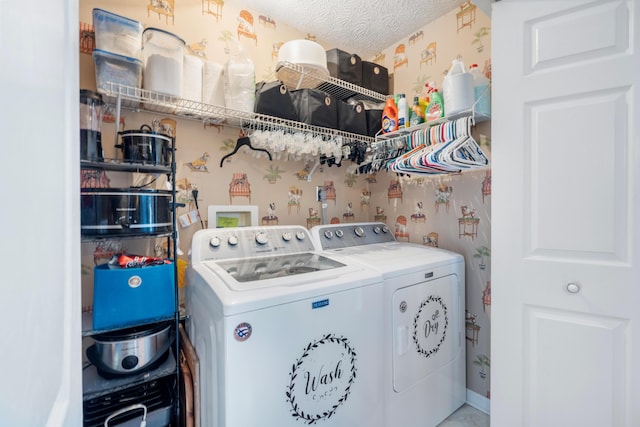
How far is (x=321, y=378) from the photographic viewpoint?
4.18 feet

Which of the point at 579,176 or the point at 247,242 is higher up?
the point at 579,176

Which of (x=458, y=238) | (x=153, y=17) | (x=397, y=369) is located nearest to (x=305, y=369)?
(x=397, y=369)

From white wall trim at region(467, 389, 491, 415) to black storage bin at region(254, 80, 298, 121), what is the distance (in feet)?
7.54

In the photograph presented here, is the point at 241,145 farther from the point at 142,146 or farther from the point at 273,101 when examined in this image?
the point at 142,146

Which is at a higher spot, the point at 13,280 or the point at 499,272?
the point at 13,280

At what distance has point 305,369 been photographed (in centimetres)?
123

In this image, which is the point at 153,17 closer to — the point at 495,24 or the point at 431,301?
the point at 495,24

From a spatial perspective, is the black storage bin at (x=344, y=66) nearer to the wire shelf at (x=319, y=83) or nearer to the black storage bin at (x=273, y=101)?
the wire shelf at (x=319, y=83)

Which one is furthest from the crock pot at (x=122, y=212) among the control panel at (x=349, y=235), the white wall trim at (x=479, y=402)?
the white wall trim at (x=479, y=402)

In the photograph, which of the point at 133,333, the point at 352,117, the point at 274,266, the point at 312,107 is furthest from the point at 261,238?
the point at 352,117

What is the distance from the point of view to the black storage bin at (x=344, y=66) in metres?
2.30

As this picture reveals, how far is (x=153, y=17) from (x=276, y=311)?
6.21ft

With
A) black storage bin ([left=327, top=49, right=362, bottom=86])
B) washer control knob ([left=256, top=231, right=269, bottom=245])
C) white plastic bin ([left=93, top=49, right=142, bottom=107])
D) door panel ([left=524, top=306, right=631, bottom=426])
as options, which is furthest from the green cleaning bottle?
white plastic bin ([left=93, top=49, right=142, bottom=107])

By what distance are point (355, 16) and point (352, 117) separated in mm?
761
